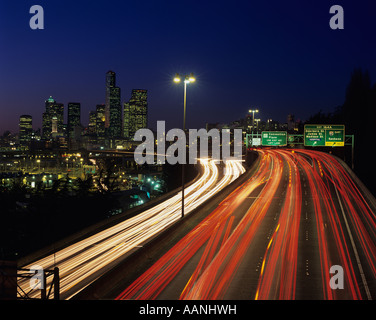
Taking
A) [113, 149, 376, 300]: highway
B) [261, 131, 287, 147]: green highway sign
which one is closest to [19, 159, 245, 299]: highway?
[113, 149, 376, 300]: highway

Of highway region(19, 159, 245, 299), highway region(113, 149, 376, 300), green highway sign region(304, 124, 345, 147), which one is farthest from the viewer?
green highway sign region(304, 124, 345, 147)

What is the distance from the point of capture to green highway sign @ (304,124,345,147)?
125 ft

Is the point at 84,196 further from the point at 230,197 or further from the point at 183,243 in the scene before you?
the point at 183,243

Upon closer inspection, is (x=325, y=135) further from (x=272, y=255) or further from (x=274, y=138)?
(x=272, y=255)

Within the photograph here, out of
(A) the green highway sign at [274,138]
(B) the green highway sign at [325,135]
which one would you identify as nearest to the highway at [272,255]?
(B) the green highway sign at [325,135]

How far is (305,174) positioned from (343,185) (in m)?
8.69

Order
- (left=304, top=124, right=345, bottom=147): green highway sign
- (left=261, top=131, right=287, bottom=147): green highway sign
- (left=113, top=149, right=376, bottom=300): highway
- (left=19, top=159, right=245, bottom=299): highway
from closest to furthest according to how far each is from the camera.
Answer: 1. (left=113, top=149, right=376, bottom=300): highway
2. (left=19, top=159, right=245, bottom=299): highway
3. (left=304, top=124, right=345, bottom=147): green highway sign
4. (left=261, top=131, right=287, bottom=147): green highway sign

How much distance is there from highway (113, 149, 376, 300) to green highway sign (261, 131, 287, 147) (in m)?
12.9

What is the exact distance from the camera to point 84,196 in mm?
59125

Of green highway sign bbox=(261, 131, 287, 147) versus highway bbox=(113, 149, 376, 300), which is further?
green highway sign bbox=(261, 131, 287, 147)

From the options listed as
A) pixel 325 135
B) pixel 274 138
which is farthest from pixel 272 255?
pixel 274 138

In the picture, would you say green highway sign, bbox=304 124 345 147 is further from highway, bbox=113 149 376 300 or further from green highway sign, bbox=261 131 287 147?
highway, bbox=113 149 376 300

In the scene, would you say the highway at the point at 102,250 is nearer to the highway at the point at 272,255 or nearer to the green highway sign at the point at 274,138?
the highway at the point at 272,255
